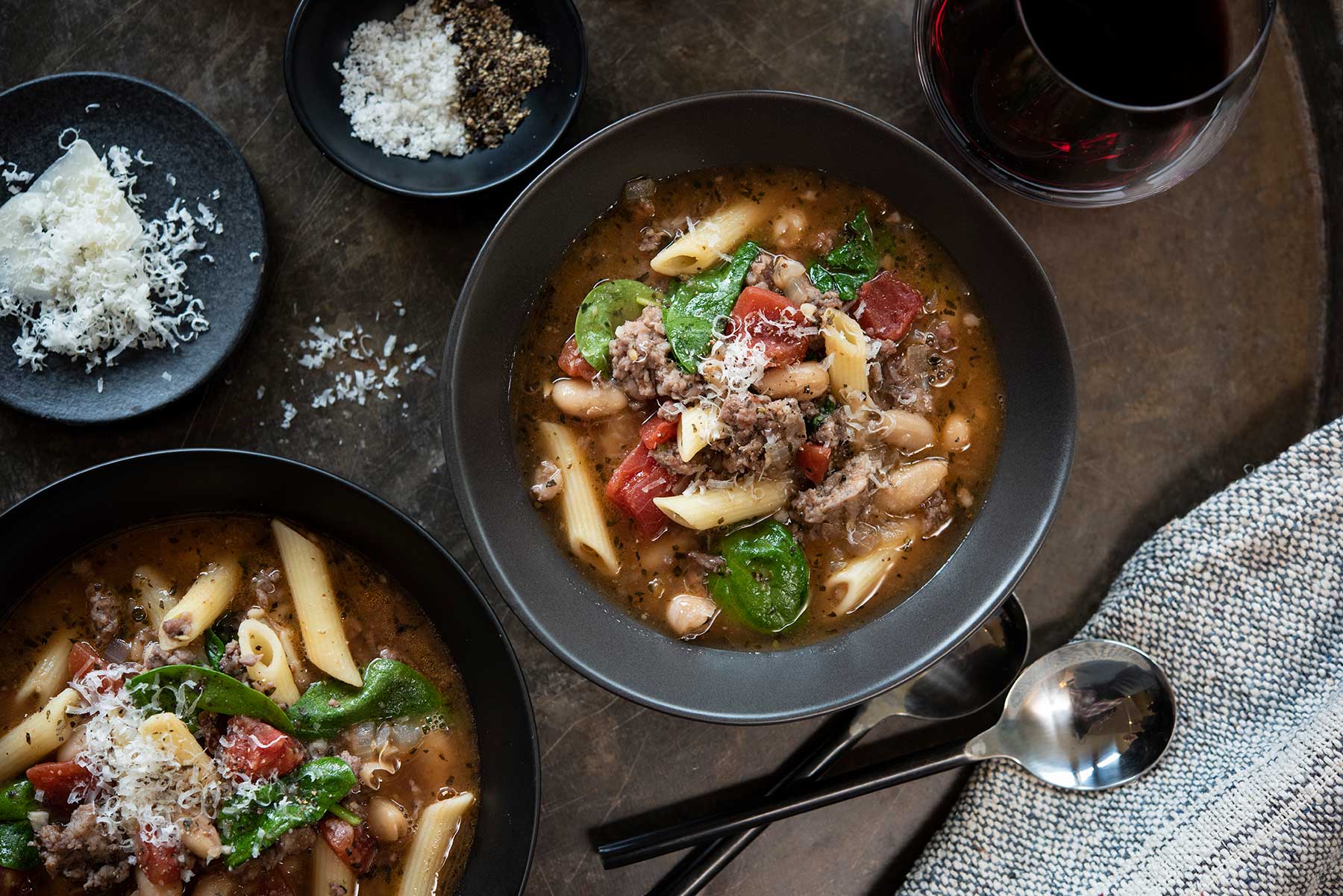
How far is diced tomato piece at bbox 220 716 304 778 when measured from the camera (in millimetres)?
2512

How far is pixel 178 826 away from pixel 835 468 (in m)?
1.88

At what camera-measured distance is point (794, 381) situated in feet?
8.57

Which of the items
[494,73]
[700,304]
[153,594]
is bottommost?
[153,594]

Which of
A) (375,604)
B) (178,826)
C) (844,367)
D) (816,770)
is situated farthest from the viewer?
(816,770)

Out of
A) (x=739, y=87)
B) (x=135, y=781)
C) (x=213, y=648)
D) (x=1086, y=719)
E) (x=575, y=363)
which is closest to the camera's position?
(x=135, y=781)

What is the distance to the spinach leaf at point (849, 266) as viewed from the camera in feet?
9.35

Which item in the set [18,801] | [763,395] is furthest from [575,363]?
[18,801]

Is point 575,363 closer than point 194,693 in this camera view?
No

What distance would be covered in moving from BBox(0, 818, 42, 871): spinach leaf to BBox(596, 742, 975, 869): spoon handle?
1.50m

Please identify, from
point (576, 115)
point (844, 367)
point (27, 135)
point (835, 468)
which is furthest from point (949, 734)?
point (27, 135)

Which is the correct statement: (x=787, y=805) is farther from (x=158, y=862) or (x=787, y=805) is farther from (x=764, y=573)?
(x=158, y=862)

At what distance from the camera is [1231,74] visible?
2.46m

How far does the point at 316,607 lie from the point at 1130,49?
255 centimetres

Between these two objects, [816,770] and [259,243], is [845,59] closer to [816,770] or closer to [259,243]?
[259,243]
